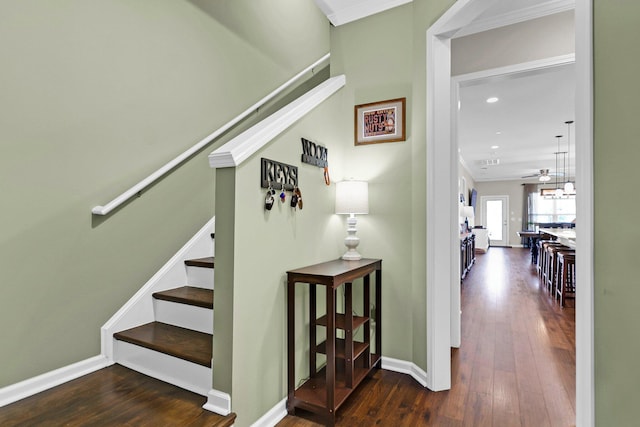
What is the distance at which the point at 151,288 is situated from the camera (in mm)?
2281

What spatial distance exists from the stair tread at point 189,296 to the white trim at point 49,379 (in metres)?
0.49

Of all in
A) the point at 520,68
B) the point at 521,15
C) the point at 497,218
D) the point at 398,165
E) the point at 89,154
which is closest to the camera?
the point at 89,154

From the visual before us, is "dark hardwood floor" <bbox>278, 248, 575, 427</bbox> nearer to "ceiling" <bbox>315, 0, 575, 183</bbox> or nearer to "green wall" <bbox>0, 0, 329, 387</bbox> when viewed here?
"green wall" <bbox>0, 0, 329, 387</bbox>

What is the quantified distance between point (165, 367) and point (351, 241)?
146cm

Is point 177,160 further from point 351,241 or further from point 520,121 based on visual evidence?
point 520,121

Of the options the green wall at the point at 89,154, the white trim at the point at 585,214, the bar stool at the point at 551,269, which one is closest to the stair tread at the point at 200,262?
the green wall at the point at 89,154

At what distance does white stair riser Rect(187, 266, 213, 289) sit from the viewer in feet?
7.94

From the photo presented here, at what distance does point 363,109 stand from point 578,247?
1819mm

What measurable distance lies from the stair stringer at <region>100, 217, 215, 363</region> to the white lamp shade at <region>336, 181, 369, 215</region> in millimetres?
1146

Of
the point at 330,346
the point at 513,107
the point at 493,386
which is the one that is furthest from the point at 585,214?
the point at 513,107

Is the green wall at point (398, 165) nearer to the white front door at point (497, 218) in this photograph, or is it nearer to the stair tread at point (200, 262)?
the stair tread at point (200, 262)

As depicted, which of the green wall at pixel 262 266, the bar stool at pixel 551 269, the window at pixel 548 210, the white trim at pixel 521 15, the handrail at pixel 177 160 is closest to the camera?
the green wall at pixel 262 266

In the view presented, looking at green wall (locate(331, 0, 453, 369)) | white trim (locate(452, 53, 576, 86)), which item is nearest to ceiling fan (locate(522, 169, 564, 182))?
white trim (locate(452, 53, 576, 86))

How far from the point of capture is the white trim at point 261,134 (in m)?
1.59
